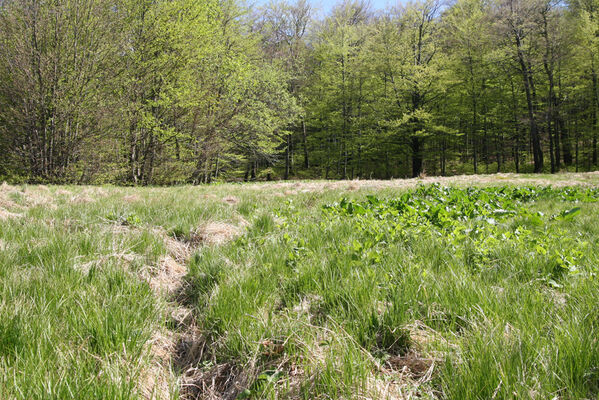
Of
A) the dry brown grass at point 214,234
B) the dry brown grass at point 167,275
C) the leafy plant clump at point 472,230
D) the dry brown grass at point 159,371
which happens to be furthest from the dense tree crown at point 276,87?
the dry brown grass at point 159,371

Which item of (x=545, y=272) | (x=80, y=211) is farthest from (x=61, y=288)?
(x=545, y=272)

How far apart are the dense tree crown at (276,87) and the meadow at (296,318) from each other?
39.8ft

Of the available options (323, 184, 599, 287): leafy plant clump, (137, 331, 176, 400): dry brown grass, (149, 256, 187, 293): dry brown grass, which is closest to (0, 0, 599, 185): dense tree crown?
(149, 256, 187, 293): dry brown grass

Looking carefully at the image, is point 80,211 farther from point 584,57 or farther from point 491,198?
point 584,57

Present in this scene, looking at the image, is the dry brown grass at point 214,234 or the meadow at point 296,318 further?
the dry brown grass at point 214,234

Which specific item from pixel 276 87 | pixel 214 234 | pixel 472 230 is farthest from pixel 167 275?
pixel 276 87

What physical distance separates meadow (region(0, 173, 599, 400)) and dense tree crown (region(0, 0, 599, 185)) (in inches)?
478

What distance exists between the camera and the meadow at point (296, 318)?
3.66 ft

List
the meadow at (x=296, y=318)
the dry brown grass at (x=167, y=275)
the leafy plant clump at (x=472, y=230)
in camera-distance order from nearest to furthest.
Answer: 1. the meadow at (x=296, y=318)
2. the dry brown grass at (x=167, y=275)
3. the leafy plant clump at (x=472, y=230)

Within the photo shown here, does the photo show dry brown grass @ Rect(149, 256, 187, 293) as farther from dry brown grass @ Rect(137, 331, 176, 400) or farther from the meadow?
dry brown grass @ Rect(137, 331, 176, 400)

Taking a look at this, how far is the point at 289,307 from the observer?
181 cm

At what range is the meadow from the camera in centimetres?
111

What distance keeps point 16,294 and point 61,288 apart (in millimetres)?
202

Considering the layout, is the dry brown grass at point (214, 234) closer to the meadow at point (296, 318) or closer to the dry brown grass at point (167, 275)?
the meadow at point (296, 318)
